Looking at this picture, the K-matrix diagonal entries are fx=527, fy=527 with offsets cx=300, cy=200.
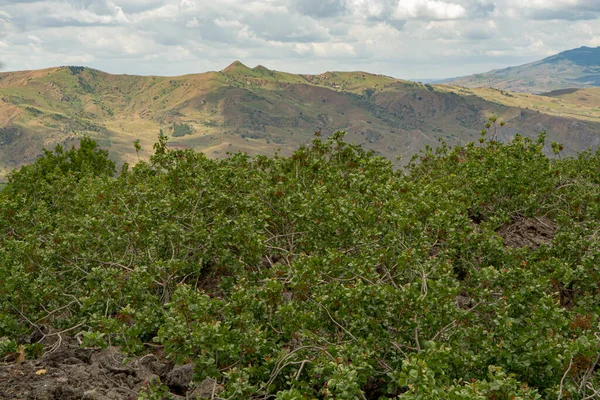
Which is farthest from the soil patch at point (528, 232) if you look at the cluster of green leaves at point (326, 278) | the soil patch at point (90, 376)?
the soil patch at point (90, 376)

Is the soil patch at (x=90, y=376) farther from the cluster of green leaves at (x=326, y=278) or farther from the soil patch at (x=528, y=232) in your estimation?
the soil patch at (x=528, y=232)

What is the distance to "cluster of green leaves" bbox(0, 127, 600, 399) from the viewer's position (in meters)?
6.50

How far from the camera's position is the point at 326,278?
9.17 meters

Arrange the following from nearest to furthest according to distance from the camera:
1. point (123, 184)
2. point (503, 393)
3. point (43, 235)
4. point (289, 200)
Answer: point (503, 393)
point (289, 200)
point (43, 235)
point (123, 184)

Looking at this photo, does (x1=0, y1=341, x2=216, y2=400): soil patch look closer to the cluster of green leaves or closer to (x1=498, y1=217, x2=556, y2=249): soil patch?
the cluster of green leaves

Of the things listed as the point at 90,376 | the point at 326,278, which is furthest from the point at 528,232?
the point at 90,376

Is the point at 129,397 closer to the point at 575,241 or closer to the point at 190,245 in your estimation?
the point at 190,245

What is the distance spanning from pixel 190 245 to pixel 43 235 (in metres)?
4.77

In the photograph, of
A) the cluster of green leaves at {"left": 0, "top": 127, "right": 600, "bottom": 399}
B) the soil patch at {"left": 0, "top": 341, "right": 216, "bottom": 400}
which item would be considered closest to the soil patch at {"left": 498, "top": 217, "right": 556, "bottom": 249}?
the cluster of green leaves at {"left": 0, "top": 127, "right": 600, "bottom": 399}

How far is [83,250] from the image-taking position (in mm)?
10898

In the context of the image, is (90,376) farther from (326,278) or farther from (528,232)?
(528,232)

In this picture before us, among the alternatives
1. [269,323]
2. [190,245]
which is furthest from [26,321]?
[269,323]

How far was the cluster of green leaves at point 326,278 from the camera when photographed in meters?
6.50

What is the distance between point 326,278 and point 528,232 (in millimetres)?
7763
